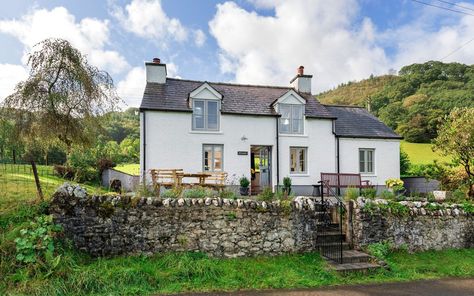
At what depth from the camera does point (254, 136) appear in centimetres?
1582

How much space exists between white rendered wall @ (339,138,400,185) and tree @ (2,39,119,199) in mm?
14037

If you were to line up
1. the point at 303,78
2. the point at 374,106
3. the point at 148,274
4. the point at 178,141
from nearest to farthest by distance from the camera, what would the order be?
the point at 148,274 → the point at 178,141 → the point at 303,78 → the point at 374,106

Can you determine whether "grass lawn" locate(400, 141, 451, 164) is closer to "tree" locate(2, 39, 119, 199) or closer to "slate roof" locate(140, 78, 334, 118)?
"slate roof" locate(140, 78, 334, 118)

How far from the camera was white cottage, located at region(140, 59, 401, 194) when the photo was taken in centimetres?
1470

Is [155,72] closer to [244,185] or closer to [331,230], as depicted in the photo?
[244,185]

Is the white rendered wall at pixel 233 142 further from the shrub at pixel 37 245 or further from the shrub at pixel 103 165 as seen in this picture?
the shrub at pixel 37 245

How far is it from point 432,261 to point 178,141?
11.9 meters

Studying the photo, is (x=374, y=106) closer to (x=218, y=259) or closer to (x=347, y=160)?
(x=347, y=160)

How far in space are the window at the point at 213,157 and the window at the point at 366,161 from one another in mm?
9065

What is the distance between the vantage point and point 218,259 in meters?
7.46

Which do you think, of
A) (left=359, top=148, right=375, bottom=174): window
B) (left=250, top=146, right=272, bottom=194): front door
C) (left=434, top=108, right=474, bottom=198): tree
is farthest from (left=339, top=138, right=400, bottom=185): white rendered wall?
(left=250, top=146, right=272, bottom=194): front door

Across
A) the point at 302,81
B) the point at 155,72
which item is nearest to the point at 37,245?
the point at 155,72

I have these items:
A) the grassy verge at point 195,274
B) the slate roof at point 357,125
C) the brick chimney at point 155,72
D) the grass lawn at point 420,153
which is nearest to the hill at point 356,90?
the grass lawn at point 420,153

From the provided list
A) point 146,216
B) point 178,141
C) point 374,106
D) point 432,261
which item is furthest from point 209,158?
point 374,106
